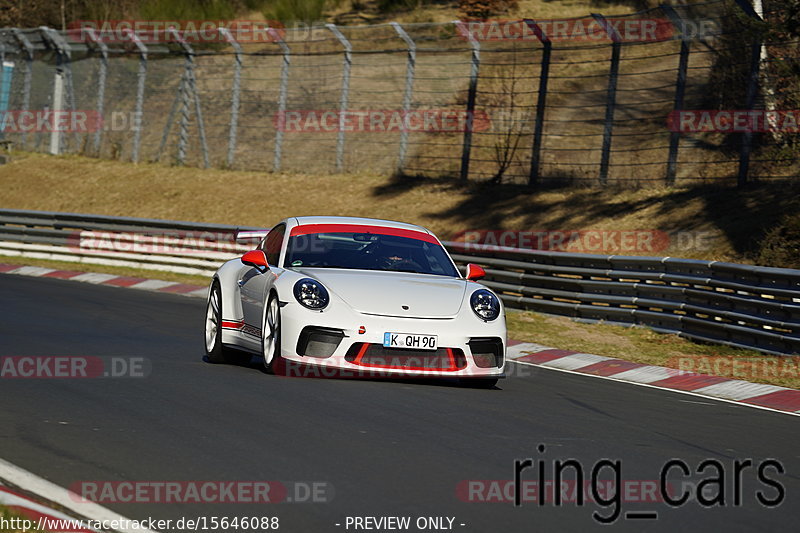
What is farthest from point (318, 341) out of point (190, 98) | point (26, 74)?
point (26, 74)

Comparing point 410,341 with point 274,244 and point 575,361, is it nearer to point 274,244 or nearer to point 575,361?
point 274,244

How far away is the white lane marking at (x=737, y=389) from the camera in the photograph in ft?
36.5

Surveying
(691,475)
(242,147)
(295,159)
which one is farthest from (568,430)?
(242,147)

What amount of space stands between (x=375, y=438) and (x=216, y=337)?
13.5 ft

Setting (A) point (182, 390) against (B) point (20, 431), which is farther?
(A) point (182, 390)


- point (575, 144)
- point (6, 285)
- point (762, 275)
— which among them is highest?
point (575, 144)

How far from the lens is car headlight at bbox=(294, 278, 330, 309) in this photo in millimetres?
9281

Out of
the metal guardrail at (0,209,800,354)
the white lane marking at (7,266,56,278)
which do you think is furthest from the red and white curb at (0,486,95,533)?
the white lane marking at (7,266,56,278)

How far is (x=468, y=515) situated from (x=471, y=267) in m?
5.16

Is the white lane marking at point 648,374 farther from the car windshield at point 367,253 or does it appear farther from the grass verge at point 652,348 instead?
the car windshield at point 367,253

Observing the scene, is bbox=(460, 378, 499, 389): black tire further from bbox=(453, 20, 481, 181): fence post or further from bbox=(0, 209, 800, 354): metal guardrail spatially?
bbox=(453, 20, 481, 181): fence post

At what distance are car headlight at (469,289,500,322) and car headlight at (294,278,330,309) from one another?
122 cm

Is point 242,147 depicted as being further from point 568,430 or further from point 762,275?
point 568,430

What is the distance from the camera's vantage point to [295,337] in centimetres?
922
